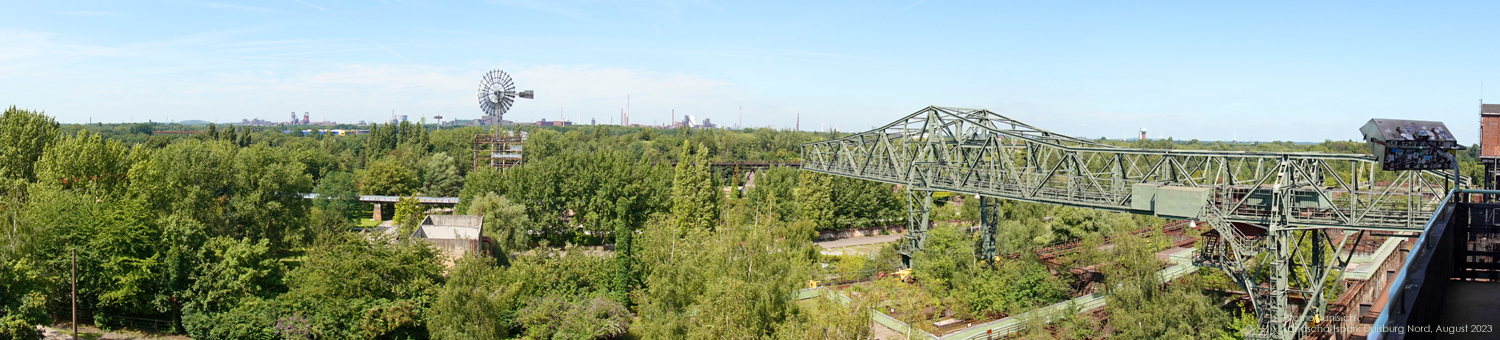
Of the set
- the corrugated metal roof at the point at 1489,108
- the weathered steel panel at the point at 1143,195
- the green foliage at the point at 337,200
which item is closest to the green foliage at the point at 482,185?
the green foliage at the point at 337,200

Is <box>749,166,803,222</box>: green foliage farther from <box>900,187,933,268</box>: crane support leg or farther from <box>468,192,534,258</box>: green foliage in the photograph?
<box>468,192,534,258</box>: green foliage

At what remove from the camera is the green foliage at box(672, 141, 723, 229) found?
55.3 meters

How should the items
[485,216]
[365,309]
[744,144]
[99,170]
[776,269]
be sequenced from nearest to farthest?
[776,269]
[365,309]
[99,170]
[485,216]
[744,144]

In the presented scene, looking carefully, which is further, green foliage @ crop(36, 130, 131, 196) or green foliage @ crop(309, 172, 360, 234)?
green foliage @ crop(309, 172, 360, 234)

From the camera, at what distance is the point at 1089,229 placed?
50125 mm

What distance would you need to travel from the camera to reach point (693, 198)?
191 feet

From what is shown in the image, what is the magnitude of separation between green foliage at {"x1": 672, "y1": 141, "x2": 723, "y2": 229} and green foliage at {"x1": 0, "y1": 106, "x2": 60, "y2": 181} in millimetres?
33517

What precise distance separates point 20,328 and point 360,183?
56493 millimetres

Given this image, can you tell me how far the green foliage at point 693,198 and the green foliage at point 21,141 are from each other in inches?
1320

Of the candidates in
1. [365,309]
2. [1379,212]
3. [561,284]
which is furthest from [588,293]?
[1379,212]

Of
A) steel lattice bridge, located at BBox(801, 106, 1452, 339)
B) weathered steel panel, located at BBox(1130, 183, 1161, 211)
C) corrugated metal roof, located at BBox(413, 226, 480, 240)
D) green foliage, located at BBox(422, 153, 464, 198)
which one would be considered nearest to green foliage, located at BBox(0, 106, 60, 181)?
corrugated metal roof, located at BBox(413, 226, 480, 240)

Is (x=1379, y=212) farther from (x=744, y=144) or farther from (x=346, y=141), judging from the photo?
(x=346, y=141)

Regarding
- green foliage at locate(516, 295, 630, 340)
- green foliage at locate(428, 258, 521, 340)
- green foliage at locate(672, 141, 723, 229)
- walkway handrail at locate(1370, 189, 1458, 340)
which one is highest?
walkway handrail at locate(1370, 189, 1458, 340)

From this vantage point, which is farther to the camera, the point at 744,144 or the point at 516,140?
the point at 744,144
